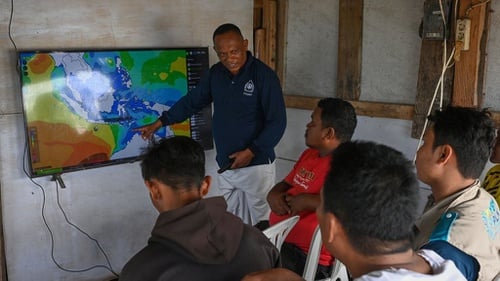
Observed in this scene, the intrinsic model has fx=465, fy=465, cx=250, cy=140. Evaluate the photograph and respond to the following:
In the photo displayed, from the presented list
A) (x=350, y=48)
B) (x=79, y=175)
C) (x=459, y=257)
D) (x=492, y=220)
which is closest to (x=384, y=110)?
(x=350, y=48)

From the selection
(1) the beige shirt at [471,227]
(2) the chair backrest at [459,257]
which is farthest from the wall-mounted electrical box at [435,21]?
(2) the chair backrest at [459,257]

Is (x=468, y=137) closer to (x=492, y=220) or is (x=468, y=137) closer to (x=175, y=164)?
(x=492, y=220)

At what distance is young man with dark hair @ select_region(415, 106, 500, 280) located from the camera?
4.17 ft

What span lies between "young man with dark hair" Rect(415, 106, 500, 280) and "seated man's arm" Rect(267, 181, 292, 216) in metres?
0.87

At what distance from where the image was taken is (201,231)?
1.19 m

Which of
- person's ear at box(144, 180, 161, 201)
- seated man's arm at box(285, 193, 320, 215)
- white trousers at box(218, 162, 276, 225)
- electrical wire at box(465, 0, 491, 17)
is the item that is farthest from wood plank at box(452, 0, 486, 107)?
person's ear at box(144, 180, 161, 201)

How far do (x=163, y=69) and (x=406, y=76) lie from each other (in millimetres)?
1623

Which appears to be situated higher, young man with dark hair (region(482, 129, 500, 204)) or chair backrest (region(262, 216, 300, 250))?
young man with dark hair (region(482, 129, 500, 204))

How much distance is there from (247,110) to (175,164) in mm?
1510

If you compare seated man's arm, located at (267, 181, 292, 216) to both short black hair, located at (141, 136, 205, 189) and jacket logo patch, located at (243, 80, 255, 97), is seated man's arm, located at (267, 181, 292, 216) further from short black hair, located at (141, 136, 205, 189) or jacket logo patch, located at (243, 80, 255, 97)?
short black hair, located at (141, 136, 205, 189)

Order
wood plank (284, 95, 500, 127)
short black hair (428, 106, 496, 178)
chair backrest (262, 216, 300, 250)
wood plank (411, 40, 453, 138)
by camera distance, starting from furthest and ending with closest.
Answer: wood plank (284, 95, 500, 127) < wood plank (411, 40, 453, 138) < chair backrest (262, 216, 300, 250) < short black hair (428, 106, 496, 178)

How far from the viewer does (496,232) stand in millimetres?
1320

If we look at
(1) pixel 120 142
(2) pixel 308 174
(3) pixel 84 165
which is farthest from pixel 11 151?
(2) pixel 308 174

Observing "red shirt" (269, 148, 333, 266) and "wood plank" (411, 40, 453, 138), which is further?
"wood plank" (411, 40, 453, 138)
